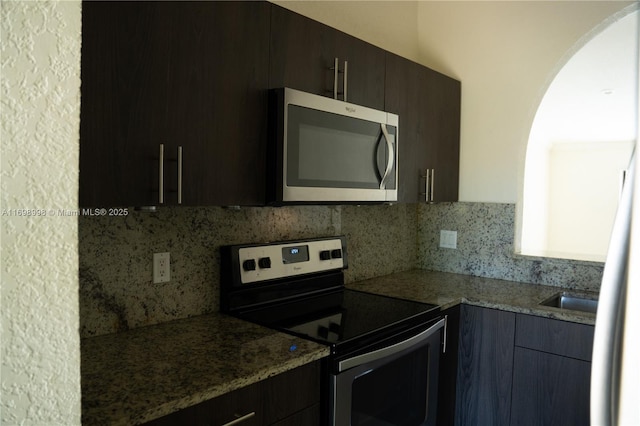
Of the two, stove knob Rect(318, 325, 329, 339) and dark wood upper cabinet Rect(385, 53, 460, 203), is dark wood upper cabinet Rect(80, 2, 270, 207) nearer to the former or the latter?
stove knob Rect(318, 325, 329, 339)

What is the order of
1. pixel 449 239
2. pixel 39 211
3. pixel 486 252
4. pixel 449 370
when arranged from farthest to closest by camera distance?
pixel 449 239 → pixel 486 252 → pixel 449 370 → pixel 39 211

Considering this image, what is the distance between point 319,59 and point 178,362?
1.17 meters

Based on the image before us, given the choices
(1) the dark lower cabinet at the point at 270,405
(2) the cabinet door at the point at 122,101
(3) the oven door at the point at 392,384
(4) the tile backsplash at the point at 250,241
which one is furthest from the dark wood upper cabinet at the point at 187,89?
(3) the oven door at the point at 392,384

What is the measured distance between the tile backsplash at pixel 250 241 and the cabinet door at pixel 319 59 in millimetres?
556

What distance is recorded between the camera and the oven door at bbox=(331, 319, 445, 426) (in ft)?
4.90

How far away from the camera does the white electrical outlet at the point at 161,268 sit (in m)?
1.64

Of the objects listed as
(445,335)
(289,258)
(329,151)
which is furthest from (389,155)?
(445,335)

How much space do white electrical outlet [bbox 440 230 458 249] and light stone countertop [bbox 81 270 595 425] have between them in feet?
2.76

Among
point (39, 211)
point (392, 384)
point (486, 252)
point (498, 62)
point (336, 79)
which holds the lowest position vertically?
point (392, 384)

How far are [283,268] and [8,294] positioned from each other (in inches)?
60.2

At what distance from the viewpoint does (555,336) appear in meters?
1.97

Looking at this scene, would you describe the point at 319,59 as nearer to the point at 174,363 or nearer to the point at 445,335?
the point at 174,363

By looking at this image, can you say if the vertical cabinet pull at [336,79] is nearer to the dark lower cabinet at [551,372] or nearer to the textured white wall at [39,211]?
the dark lower cabinet at [551,372]

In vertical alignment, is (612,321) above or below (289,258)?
above
